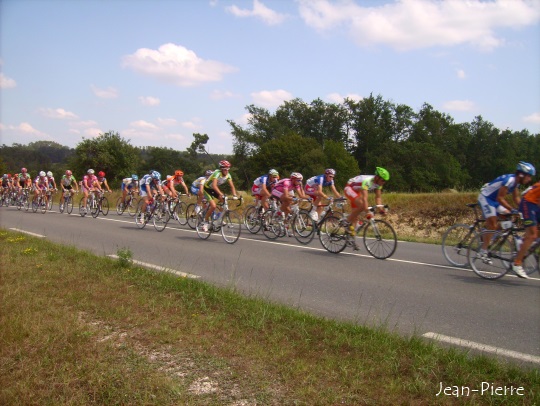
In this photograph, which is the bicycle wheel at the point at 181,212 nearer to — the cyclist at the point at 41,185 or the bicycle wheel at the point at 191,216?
the bicycle wheel at the point at 191,216

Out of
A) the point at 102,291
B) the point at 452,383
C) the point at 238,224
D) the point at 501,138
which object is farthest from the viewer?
the point at 501,138

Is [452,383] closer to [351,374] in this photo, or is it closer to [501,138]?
[351,374]

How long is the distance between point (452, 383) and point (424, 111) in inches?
3762

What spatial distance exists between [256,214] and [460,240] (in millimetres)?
7103

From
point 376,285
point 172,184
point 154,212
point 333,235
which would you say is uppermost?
point 172,184

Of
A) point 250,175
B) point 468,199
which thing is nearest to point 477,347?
point 468,199

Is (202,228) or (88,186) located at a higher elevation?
(88,186)

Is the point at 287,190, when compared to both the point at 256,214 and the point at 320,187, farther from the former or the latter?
the point at 256,214

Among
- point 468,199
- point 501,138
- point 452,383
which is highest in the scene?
point 501,138

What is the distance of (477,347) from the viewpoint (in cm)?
457

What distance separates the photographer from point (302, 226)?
1252cm

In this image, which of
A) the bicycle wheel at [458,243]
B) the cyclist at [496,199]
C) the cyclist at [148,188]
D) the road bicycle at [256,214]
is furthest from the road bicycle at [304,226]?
the cyclist at [148,188]

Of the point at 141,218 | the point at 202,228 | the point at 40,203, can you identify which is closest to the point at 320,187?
the point at 202,228

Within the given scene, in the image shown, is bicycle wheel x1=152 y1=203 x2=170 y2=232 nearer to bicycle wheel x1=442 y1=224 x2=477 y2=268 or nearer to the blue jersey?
bicycle wheel x1=442 y1=224 x2=477 y2=268
